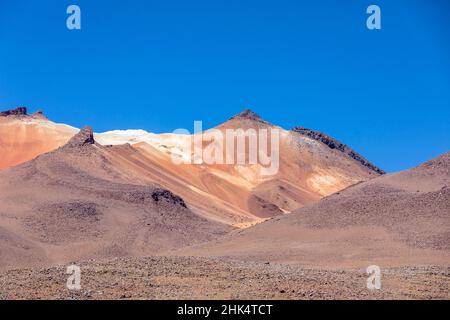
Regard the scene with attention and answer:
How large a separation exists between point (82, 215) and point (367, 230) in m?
17.7

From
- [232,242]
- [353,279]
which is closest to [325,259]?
[232,242]

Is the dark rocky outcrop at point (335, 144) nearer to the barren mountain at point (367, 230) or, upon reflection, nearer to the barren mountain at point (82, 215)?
the barren mountain at point (82, 215)

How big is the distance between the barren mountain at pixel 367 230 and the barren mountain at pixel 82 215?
632 centimetres

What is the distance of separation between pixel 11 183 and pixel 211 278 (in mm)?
31583

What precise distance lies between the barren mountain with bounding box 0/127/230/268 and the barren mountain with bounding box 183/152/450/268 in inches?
249

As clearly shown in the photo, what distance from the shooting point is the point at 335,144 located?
371 ft

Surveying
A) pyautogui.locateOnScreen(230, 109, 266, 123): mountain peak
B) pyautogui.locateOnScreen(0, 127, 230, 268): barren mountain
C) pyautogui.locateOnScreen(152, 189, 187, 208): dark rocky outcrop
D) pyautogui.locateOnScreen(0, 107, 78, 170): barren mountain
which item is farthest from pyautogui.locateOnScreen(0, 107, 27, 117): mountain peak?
pyautogui.locateOnScreen(152, 189, 187, 208): dark rocky outcrop

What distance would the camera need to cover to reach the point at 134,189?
153 ft

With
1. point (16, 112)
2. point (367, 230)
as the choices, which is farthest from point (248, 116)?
point (367, 230)

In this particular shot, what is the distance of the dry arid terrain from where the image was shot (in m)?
15.8

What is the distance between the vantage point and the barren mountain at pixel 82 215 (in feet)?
114

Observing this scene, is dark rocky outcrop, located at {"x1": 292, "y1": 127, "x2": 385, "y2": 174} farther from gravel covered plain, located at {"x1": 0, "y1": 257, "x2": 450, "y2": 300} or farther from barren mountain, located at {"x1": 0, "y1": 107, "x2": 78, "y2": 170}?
gravel covered plain, located at {"x1": 0, "y1": 257, "x2": 450, "y2": 300}

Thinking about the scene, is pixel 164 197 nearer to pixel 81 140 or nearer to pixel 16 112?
pixel 81 140

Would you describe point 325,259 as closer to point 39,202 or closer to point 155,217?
point 155,217
